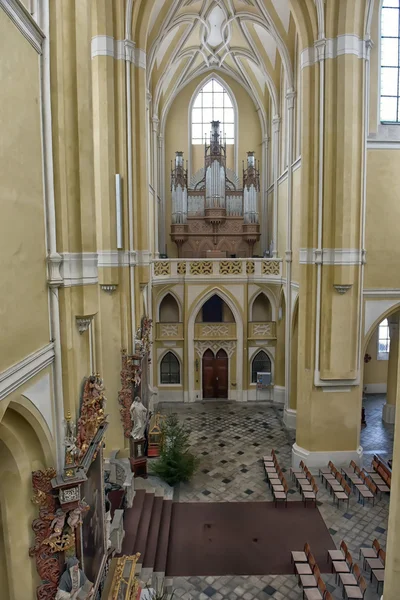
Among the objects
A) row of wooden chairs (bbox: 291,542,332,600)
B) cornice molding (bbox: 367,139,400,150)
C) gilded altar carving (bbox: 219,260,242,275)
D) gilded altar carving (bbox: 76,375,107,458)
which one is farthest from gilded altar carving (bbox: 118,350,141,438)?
cornice molding (bbox: 367,139,400,150)

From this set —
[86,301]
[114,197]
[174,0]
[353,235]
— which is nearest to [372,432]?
[353,235]

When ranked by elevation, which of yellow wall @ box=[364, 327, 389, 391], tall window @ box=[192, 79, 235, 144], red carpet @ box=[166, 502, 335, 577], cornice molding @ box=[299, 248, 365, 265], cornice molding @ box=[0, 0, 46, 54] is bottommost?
red carpet @ box=[166, 502, 335, 577]

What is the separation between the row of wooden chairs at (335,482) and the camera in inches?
441

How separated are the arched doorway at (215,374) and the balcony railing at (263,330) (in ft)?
5.15

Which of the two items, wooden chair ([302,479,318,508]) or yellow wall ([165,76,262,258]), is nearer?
wooden chair ([302,479,318,508])

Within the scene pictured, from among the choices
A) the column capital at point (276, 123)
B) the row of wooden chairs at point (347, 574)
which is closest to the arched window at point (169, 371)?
the column capital at point (276, 123)

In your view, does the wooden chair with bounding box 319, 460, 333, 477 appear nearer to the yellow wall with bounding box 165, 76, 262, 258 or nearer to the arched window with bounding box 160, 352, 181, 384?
the arched window with bounding box 160, 352, 181, 384

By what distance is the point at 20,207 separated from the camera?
4496 millimetres

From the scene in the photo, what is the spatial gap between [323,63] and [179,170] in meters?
9.84

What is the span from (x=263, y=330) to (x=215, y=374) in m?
2.91

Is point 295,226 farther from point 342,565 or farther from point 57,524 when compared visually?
point 57,524

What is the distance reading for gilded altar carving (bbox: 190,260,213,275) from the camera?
18.6m

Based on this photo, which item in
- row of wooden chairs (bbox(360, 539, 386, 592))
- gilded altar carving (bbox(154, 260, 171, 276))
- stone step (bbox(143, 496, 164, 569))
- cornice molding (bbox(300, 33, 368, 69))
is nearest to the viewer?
row of wooden chairs (bbox(360, 539, 386, 592))

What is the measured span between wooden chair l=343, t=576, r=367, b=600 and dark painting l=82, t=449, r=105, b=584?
4451 mm
